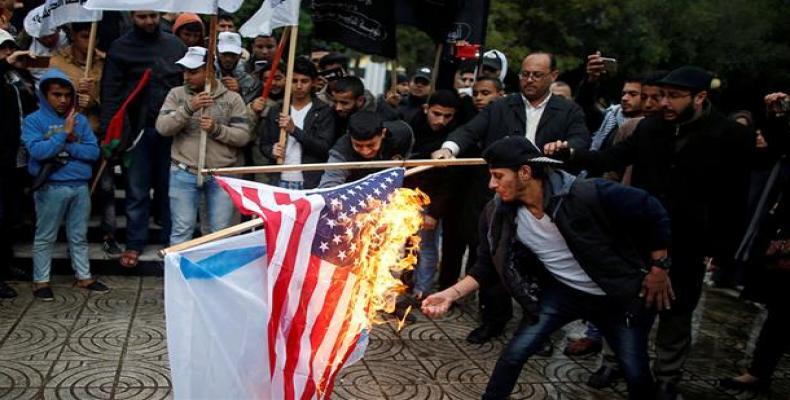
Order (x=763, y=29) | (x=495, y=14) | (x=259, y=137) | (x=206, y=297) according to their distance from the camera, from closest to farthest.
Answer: (x=206, y=297), (x=259, y=137), (x=495, y=14), (x=763, y=29)

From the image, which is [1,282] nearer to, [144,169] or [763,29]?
[144,169]

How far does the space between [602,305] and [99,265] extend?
5281mm

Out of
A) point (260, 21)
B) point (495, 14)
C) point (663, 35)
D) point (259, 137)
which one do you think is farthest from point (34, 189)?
point (663, 35)

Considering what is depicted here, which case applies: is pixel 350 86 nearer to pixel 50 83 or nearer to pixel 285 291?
pixel 50 83

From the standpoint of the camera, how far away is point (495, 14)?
19.1 meters

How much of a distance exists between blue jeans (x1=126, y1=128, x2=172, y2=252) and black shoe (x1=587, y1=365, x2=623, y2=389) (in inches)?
184

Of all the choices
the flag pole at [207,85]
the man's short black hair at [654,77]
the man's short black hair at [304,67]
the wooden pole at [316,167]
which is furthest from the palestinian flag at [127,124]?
the man's short black hair at [654,77]

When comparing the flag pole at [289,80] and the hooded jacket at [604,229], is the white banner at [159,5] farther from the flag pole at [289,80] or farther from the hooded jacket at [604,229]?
the hooded jacket at [604,229]

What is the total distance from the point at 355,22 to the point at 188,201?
2.54 metres

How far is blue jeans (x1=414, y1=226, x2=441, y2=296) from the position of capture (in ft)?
21.9

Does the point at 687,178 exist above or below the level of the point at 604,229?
above

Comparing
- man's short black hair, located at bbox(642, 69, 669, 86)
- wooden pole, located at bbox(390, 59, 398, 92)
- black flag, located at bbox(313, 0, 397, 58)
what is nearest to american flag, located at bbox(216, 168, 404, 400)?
man's short black hair, located at bbox(642, 69, 669, 86)

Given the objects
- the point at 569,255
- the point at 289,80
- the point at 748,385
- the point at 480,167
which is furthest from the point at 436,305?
the point at 748,385

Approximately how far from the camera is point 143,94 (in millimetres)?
6914
